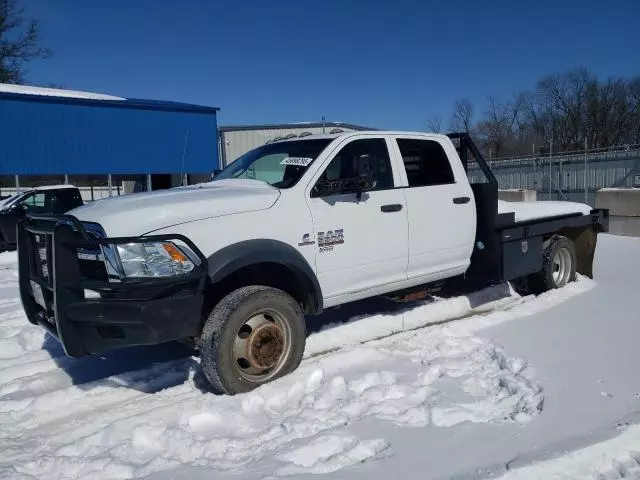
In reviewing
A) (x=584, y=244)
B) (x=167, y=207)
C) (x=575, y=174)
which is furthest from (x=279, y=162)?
(x=575, y=174)

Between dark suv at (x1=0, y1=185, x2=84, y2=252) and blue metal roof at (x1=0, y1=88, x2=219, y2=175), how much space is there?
7921 mm

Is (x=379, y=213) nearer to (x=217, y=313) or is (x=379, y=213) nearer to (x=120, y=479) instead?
(x=217, y=313)

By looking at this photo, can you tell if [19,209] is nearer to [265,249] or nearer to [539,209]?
[265,249]

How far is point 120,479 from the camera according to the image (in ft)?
9.68

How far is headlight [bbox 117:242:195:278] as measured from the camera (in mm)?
3533

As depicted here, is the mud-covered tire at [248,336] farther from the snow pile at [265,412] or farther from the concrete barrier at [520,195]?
the concrete barrier at [520,195]

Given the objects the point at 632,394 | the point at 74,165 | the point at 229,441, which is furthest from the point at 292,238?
the point at 74,165

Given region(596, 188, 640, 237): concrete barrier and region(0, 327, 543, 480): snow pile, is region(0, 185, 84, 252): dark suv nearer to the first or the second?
region(0, 327, 543, 480): snow pile

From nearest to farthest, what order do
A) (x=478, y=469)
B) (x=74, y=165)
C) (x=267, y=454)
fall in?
(x=478, y=469) < (x=267, y=454) < (x=74, y=165)

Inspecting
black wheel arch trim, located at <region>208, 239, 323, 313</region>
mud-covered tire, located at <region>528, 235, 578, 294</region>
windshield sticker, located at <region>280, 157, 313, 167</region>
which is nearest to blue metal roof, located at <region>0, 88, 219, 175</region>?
mud-covered tire, located at <region>528, 235, 578, 294</region>

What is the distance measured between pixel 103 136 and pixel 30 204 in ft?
30.7

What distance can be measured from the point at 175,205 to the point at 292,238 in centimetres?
94

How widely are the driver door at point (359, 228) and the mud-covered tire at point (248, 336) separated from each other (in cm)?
49

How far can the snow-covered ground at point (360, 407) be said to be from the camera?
3006 mm
